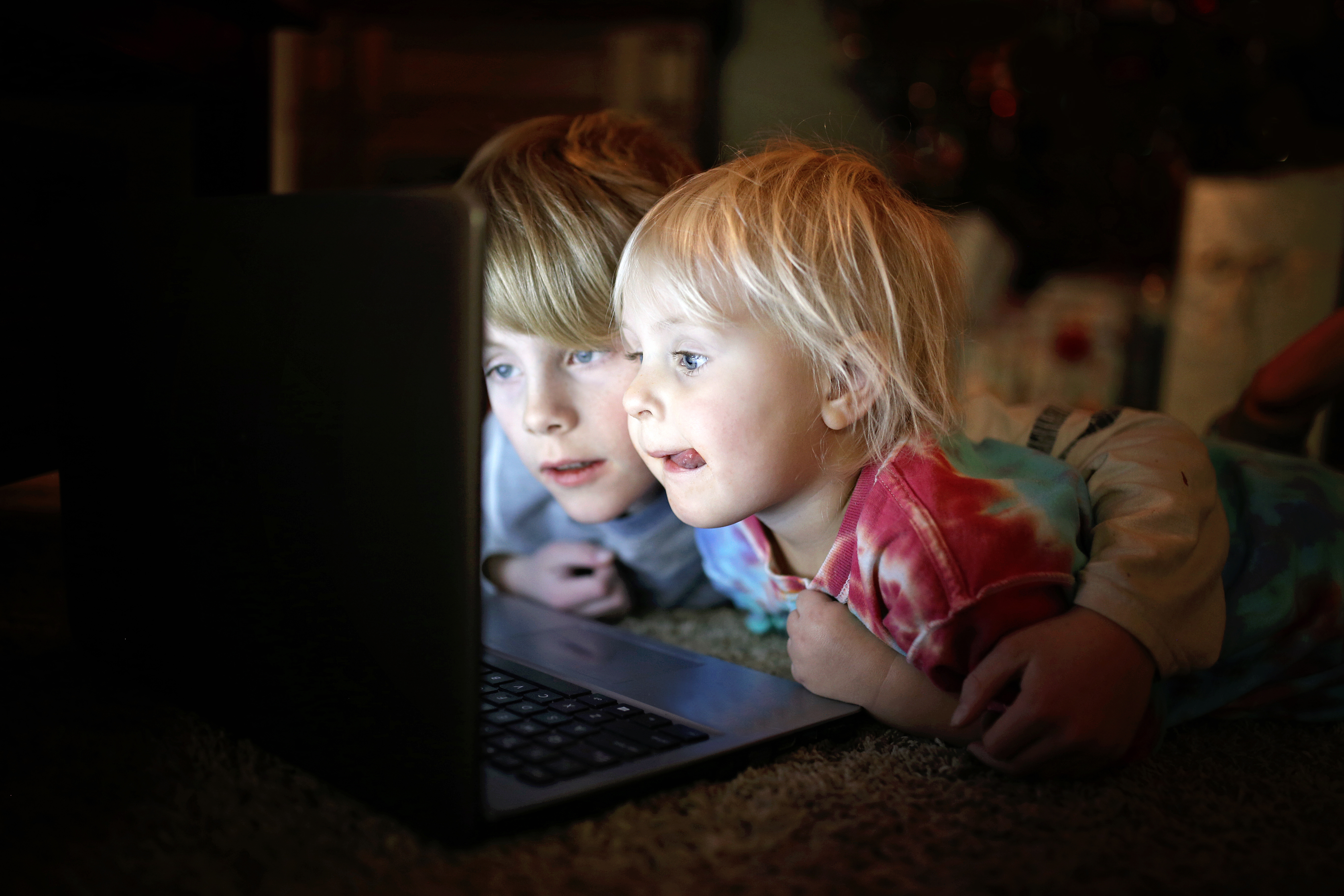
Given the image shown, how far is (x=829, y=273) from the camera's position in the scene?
65 cm

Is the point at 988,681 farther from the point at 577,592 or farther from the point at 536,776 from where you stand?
the point at 577,592

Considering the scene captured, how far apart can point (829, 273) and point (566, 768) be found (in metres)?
0.36

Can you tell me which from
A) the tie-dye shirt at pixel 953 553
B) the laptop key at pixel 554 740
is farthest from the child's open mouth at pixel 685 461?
the laptop key at pixel 554 740

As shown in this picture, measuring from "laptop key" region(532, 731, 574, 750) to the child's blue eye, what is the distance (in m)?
0.26

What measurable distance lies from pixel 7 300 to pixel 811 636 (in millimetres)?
611

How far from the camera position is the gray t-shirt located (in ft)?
3.06

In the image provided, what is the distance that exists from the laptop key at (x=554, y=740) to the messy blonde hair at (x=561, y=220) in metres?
0.34

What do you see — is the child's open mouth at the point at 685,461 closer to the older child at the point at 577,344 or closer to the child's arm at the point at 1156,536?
the older child at the point at 577,344

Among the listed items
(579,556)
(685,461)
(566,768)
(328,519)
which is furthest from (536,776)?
(579,556)

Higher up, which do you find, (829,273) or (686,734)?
(829,273)

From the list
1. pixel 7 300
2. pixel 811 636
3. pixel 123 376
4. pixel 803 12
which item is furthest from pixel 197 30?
pixel 803 12

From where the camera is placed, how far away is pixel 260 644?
1.67 feet

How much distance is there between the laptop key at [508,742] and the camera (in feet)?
1.69

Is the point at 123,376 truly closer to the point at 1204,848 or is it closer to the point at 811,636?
the point at 811,636
